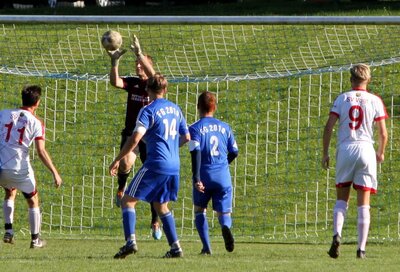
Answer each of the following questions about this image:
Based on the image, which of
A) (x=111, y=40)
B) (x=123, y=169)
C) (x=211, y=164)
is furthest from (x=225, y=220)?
(x=123, y=169)

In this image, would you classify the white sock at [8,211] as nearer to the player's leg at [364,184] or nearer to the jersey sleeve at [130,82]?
the jersey sleeve at [130,82]

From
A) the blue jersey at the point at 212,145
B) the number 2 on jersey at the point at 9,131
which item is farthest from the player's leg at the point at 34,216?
the blue jersey at the point at 212,145

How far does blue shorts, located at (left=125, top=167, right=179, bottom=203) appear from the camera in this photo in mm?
10391

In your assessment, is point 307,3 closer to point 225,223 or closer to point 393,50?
point 393,50

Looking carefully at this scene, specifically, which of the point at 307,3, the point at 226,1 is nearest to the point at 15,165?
the point at 307,3

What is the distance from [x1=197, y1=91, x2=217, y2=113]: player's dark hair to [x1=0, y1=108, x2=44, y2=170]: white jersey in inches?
66.6

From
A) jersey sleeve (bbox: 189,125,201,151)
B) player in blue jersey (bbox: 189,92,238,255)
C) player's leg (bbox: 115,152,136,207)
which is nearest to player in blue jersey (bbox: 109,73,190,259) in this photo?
jersey sleeve (bbox: 189,125,201,151)

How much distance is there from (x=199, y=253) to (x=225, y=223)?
0.40m

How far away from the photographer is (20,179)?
465 inches

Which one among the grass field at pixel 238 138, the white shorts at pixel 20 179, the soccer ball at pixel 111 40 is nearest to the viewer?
the soccer ball at pixel 111 40

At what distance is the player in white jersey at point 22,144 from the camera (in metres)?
11.7

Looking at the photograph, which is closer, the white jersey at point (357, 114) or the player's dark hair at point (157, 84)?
the player's dark hair at point (157, 84)

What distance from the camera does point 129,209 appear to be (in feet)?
34.6

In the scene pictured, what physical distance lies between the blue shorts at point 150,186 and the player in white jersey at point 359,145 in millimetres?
1508
